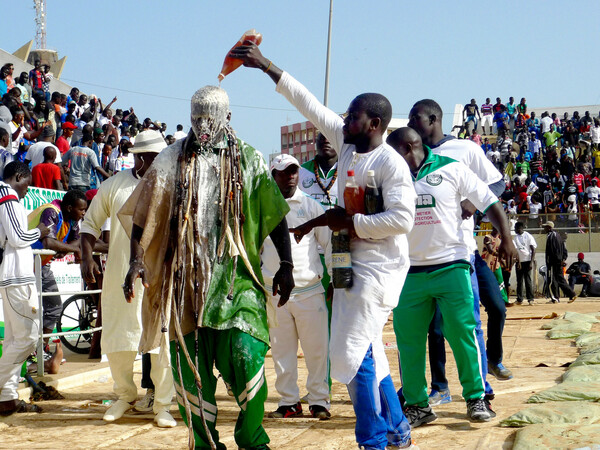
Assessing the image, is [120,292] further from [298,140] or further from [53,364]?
[298,140]

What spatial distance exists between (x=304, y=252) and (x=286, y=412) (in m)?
1.21

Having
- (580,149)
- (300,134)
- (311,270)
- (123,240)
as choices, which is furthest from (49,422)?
(300,134)

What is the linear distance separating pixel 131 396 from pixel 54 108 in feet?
46.9

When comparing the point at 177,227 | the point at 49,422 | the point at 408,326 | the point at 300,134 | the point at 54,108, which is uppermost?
the point at 300,134

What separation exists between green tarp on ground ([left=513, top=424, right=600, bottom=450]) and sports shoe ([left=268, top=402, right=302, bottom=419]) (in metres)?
1.86

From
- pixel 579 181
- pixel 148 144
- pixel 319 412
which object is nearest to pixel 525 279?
pixel 579 181

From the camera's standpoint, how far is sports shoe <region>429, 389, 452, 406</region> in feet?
20.6

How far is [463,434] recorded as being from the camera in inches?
206

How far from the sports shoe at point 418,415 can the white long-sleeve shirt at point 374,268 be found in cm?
118

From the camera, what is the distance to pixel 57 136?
18.2m

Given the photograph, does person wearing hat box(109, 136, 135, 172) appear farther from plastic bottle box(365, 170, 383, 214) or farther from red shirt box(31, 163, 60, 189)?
plastic bottle box(365, 170, 383, 214)

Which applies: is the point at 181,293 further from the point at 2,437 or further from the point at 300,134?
the point at 300,134

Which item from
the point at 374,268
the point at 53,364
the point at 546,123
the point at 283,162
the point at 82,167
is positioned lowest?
the point at 53,364

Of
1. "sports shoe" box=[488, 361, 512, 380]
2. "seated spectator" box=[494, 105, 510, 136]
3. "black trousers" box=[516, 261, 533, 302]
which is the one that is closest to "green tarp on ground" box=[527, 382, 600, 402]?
"sports shoe" box=[488, 361, 512, 380]
